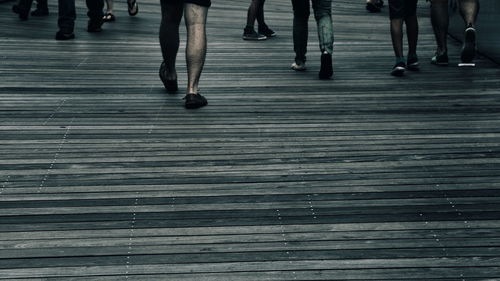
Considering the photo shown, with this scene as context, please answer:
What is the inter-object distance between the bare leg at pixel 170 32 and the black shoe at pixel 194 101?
2.10 ft

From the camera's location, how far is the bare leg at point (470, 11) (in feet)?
34.0

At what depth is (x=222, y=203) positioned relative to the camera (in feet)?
19.3

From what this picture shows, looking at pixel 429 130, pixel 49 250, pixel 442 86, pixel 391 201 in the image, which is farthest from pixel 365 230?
pixel 442 86

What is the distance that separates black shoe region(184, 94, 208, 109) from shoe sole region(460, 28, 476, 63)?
9.61 ft

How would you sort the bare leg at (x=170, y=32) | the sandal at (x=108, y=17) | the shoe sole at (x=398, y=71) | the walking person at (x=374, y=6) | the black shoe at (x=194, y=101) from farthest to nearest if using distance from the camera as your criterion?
the walking person at (x=374, y=6)
the sandal at (x=108, y=17)
the shoe sole at (x=398, y=71)
the bare leg at (x=170, y=32)
the black shoe at (x=194, y=101)

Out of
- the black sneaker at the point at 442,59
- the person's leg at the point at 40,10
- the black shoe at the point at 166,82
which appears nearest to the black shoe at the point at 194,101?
the black shoe at the point at 166,82

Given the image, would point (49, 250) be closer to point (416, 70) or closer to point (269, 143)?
point (269, 143)

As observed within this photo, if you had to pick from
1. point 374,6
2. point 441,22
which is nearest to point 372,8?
point 374,6

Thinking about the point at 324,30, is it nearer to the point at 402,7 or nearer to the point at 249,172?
the point at 402,7

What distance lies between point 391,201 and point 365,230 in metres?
0.53

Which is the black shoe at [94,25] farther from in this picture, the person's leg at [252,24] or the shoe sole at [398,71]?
the shoe sole at [398,71]

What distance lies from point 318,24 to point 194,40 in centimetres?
187

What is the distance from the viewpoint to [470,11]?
10391mm

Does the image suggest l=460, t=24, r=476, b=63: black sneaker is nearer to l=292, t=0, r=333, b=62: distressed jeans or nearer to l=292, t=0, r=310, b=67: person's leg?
l=292, t=0, r=333, b=62: distressed jeans
